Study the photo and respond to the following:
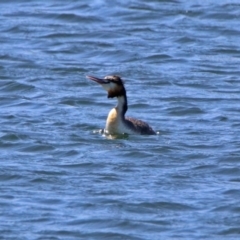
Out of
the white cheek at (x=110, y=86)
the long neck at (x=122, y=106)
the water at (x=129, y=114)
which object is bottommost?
the water at (x=129, y=114)

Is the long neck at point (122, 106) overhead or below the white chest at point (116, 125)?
overhead

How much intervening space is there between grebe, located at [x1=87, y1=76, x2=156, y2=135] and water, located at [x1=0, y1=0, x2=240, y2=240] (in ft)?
0.46

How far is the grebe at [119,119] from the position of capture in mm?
17359

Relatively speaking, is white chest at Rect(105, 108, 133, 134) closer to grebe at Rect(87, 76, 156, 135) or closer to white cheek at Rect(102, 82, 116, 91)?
grebe at Rect(87, 76, 156, 135)

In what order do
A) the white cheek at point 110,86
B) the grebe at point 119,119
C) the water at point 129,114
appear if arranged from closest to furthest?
the water at point 129,114
the grebe at point 119,119
the white cheek at point 110,86

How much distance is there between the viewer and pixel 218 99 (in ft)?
65.9

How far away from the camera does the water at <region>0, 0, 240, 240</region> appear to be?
13508 mm

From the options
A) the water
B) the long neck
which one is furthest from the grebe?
the water

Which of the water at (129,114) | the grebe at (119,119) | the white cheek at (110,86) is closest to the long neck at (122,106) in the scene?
the grebe at (119,119)

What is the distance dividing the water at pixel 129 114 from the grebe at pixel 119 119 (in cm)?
14

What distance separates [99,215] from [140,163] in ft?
8.11

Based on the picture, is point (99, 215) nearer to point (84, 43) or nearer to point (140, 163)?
point (140, 163)

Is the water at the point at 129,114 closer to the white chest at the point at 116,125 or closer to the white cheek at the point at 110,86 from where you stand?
the white chest at the point at 116,125

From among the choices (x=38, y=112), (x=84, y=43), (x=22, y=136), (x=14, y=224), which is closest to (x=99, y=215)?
(x=14, y=224)
